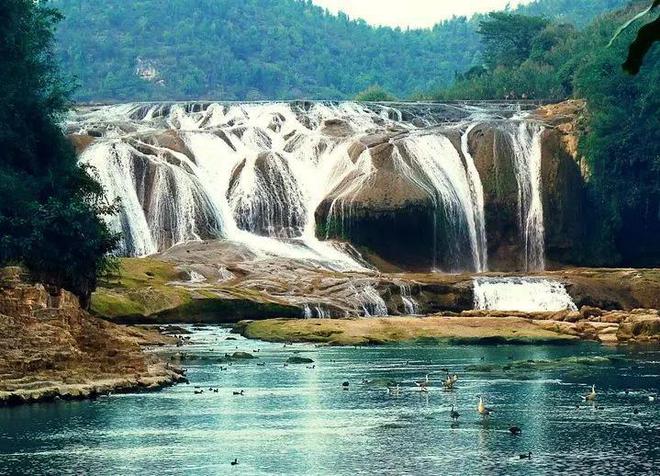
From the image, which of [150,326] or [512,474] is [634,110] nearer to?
[150,326]

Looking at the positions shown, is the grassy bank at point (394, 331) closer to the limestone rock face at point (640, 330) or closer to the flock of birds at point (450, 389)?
the limestone rock face at point (640, 330)

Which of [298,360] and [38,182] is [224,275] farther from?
[298,360]

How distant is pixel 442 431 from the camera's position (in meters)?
34.2

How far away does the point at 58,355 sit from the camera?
136 ft

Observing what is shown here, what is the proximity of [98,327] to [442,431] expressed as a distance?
55.5 ft

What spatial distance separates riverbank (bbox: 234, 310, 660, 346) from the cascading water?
18724mm

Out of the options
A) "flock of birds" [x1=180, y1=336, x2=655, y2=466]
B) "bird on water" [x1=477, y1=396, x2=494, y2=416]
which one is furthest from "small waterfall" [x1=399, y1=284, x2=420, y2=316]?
"bird on water" [x1=477, y1=396, x2=494, y2=416]

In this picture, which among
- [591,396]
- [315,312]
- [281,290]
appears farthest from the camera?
[281,290]

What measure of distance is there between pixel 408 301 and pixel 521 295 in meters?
6.29

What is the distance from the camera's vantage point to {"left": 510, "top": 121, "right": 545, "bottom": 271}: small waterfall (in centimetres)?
8969

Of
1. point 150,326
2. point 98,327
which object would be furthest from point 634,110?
point 98,327

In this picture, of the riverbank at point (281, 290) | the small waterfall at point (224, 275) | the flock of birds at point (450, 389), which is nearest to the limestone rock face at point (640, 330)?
the riverbank at point (281, 290)

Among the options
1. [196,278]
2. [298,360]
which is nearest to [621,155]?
[196,278]

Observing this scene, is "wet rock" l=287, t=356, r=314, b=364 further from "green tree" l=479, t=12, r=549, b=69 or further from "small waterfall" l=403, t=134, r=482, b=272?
"green tree" l=479, t=12, r=549, b=69
